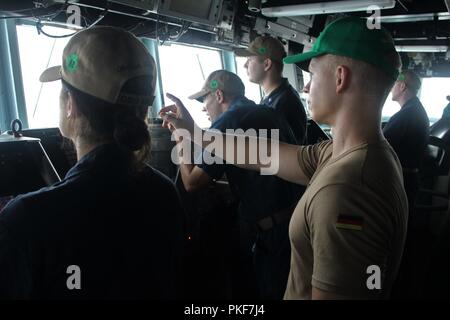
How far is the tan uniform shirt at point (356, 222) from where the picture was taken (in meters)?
0.90

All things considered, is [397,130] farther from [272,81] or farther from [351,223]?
[351,223]

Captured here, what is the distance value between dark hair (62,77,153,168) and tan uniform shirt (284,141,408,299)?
0.49 meters

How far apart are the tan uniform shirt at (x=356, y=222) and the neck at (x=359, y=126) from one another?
0.12ft

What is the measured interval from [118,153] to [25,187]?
31.2 inches

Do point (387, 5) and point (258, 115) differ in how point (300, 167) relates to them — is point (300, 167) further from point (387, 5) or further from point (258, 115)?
point (387, 5)

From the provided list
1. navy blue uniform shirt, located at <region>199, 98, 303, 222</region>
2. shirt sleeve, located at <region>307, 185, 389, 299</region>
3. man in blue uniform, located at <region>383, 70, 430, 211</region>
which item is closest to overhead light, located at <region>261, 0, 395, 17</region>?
man in blue uniform, located at <region>383, 70, 430, 211</region>

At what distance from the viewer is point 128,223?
0.91 m

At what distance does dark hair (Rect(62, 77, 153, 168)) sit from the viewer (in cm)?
93

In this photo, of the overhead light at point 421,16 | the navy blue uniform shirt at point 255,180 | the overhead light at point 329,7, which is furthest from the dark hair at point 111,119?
the overhead light at point 421,16

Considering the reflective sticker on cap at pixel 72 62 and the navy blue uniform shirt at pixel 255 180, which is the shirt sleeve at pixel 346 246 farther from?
the navy blue uniform shirt at pixel 255 180

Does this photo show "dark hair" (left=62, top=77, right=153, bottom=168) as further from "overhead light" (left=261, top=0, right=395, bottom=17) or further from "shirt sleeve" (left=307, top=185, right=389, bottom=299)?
"overhead light" (left=261, top=0, right=395, bottom=17)

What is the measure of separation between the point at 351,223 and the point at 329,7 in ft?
10.0

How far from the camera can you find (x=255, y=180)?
2.02 m
